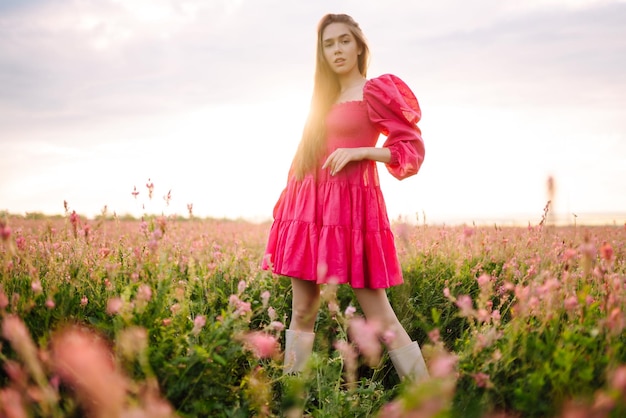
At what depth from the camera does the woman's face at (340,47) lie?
9.64 feet

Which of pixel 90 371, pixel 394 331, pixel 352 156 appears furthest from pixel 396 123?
pixel 90 371

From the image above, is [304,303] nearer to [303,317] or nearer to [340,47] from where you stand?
[303,317]

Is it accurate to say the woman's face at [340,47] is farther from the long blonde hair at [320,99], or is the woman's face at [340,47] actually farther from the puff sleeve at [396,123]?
the puff sleeve at [396,123]

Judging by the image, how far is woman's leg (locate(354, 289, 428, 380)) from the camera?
2650mm

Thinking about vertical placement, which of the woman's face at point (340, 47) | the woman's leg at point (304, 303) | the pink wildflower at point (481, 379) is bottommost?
the pink wildflower at point (481, 379)

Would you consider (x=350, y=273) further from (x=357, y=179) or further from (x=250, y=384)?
(x=250, y=384)

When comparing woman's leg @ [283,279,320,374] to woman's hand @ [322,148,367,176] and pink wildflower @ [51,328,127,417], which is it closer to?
woman's hand @ [322,148,367,176]

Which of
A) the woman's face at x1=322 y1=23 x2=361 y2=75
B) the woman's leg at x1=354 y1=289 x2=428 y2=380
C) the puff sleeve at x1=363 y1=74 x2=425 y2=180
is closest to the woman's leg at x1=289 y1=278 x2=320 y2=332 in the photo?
the woman's leg at x1=354 y1=289 x2=428 y2=380

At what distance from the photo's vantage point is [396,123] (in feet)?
9.09

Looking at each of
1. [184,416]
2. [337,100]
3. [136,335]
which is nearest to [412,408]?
[136,335]

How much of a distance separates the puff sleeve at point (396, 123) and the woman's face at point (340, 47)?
8.3 inches

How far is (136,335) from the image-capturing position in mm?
1603

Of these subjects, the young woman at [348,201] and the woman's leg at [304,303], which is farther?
the woman's leg at [304,303]

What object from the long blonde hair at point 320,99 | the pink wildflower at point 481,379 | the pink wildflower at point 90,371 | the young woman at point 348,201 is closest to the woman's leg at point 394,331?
the young woman at point 348,201
